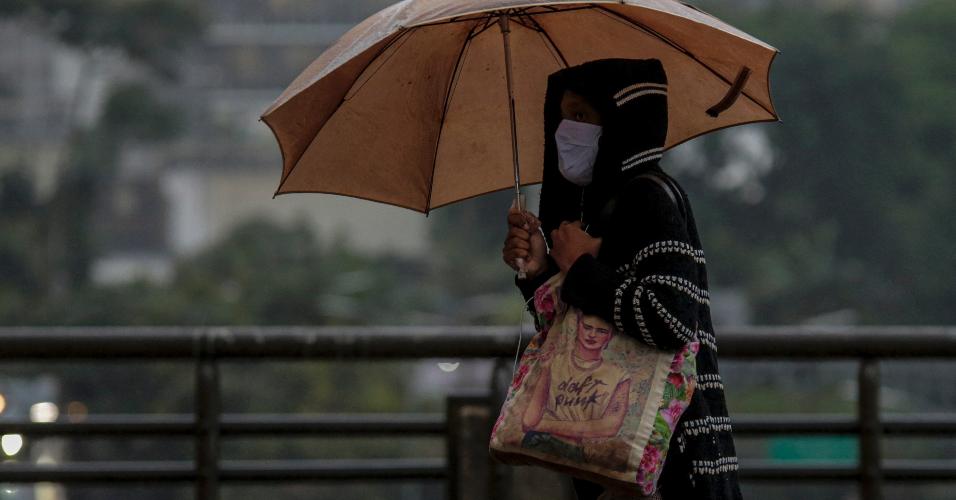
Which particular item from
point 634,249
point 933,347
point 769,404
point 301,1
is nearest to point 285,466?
point 933,347

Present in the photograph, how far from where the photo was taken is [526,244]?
3066 mm

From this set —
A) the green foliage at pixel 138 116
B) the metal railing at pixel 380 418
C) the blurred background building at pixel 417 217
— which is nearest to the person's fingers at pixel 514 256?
the metal railing at pixel 380 418

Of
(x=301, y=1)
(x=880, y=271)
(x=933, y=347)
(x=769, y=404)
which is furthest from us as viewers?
(x=301, y=1)

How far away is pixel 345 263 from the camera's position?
80375 millimetres

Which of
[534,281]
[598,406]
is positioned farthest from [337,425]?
[598,406]

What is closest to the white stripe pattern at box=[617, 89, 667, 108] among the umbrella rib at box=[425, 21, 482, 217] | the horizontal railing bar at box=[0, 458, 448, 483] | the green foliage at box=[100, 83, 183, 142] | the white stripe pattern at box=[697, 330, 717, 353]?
the white stripe pattern at box=[697, 330, 717, 353]

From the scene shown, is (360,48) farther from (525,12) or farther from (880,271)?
(880,271)

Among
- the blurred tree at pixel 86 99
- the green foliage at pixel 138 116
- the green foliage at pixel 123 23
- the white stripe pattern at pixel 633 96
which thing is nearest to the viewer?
the white stripe pattern at pixel 633 96

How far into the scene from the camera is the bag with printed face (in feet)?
9.13

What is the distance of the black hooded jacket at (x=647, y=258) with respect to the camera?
282 cm

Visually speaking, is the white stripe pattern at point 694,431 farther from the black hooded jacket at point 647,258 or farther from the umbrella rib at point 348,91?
the umbrella rib at point 348,91

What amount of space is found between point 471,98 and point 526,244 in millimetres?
660

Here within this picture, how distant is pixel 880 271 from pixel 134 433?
278 ft

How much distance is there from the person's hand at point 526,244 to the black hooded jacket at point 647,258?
0.03m
